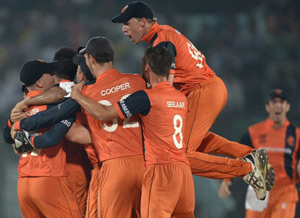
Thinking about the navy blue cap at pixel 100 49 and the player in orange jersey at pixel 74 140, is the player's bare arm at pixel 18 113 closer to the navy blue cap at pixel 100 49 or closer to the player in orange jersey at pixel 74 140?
the player in orange jersey at pixel 74 140

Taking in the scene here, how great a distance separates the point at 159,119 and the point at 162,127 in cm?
7

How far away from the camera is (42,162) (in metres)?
4.87

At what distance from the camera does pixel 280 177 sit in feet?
26.2

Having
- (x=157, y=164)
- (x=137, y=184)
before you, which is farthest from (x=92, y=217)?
(x=157, y=164)

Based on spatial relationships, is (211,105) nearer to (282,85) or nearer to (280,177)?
(280,177)

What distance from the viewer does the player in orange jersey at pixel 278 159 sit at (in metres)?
7.83

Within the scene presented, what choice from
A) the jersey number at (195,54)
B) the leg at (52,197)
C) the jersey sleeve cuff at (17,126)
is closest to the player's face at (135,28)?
the jersey number at (195,54)

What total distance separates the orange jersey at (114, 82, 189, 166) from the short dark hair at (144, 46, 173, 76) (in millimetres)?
109

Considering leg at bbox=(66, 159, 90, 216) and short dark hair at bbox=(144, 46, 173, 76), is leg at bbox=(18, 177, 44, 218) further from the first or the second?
short dark hair at bbox=(144, 46, 173, 76)

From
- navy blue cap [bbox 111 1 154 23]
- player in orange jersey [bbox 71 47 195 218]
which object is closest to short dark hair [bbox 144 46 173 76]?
player in orange jersey [bbox 71 47 195 218]

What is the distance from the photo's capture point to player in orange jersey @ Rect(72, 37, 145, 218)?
4363 mm

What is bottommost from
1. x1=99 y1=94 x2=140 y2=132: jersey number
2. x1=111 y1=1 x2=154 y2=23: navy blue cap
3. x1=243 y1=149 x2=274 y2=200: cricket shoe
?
x1=243 y1=149 x2=274 y2=200: cricket shoe

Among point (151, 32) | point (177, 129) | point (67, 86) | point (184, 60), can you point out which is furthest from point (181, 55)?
point (67, 86)

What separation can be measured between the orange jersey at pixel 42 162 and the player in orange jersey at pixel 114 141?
1.66 feet
